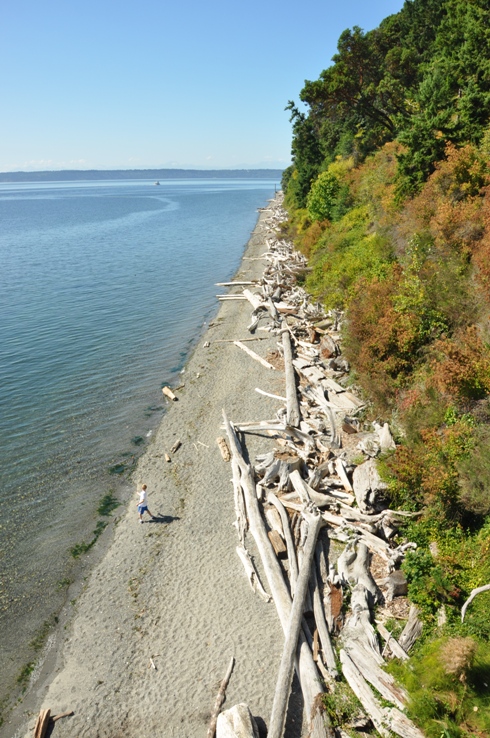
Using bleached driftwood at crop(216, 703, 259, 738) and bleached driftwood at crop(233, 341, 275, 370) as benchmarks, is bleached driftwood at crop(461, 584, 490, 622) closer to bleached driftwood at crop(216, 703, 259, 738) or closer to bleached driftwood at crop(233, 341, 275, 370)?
bleached driftwood at crop(216, 703, 259, 738)

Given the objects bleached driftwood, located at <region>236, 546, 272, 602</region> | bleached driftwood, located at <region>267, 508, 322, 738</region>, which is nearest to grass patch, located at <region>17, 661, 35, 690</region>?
bleached driftwood, located at <region>236, 546, 272, 602</region>

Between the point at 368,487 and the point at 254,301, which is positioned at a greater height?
the point at 254,301

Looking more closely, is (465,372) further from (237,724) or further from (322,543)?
(237,724)

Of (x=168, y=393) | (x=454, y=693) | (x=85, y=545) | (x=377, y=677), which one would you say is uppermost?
(x=454, y=693)

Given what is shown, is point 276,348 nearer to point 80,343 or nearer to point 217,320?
point 217,320

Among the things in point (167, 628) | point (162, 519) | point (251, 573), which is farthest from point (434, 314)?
point (167, 628)

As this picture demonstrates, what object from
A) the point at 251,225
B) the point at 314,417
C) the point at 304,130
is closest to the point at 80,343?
the point at 314,417
